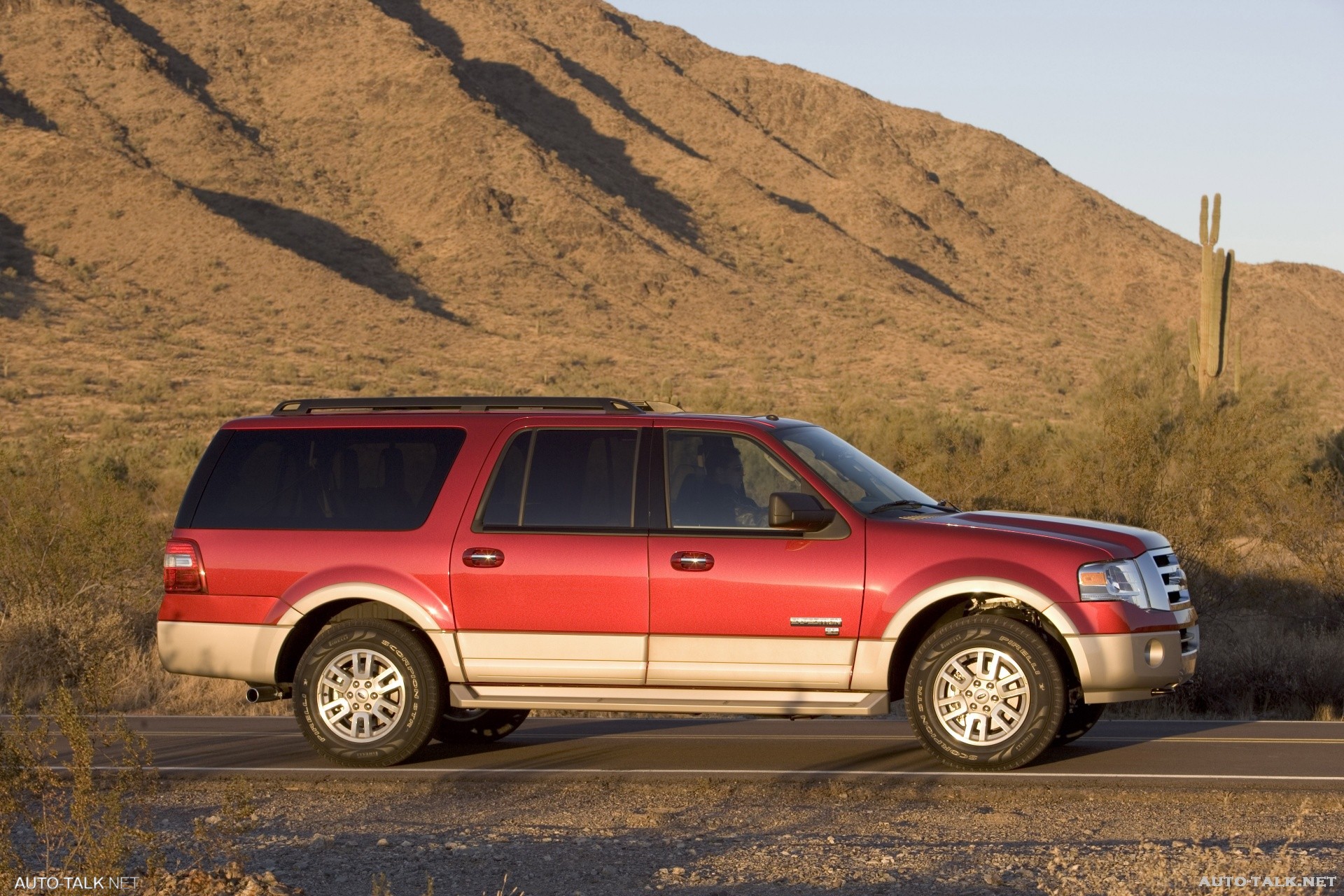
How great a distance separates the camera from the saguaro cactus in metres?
32.2

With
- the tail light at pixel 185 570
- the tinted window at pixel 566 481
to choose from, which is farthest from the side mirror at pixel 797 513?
the tail light at pixel 185 570

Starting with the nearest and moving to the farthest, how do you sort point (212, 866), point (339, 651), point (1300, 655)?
1. point (212, 866)
2. point (339, 651)
3. point (1300, 655)

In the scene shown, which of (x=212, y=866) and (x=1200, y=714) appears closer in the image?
(x=212, y=866)

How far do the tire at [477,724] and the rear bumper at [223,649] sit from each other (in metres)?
1.24

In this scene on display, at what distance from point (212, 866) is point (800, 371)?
53.6 meters

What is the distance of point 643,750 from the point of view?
10.1 metres

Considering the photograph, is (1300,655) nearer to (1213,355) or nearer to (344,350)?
(1213,355)

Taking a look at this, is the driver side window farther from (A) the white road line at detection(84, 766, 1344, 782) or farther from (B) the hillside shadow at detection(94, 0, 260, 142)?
(B) the hillside shadow at detection(94, 0, 260, 142)

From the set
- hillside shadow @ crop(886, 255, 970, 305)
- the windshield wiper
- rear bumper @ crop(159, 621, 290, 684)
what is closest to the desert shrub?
rear bumper @ crop(159, 621, 290, 684)

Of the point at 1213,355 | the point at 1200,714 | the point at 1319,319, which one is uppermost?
the point at 1319,319

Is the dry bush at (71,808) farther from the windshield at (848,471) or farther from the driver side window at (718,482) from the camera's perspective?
the windshield at (848,471)

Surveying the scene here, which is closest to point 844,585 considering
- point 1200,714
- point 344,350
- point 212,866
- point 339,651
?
point 339,651

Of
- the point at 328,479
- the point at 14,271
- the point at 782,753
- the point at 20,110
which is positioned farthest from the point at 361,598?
the point at 20,110

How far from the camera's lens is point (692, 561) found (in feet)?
29.5
